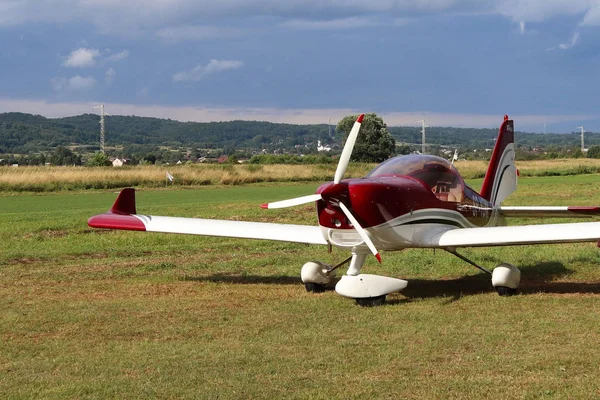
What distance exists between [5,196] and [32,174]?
5.18 meters

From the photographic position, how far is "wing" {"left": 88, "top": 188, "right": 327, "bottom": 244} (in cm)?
1230

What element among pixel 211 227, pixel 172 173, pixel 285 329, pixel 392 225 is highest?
pixel 392 225

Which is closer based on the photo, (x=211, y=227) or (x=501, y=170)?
(x=211, y=227)

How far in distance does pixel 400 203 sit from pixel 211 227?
141 inches

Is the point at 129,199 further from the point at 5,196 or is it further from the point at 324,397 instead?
the point at 5,196

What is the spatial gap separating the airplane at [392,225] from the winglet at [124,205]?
29.4 inches

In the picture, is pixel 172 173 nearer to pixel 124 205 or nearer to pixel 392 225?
pixel 124 205

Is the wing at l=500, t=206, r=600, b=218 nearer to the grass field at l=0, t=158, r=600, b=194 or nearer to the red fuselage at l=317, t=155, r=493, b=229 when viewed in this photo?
the red fuselage at l=317, t=155, r=493, b=229

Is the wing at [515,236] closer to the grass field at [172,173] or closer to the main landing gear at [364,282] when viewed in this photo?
the main landing gear at [364,282]

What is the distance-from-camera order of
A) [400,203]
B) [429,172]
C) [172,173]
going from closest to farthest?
[400,203], [429,172], [172,173]

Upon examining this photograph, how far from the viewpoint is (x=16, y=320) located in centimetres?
953

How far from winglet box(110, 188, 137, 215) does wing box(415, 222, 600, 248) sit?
549cm

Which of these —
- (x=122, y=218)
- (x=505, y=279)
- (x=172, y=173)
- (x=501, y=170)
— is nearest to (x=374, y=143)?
(x=172, y=173)

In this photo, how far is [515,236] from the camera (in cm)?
1053
